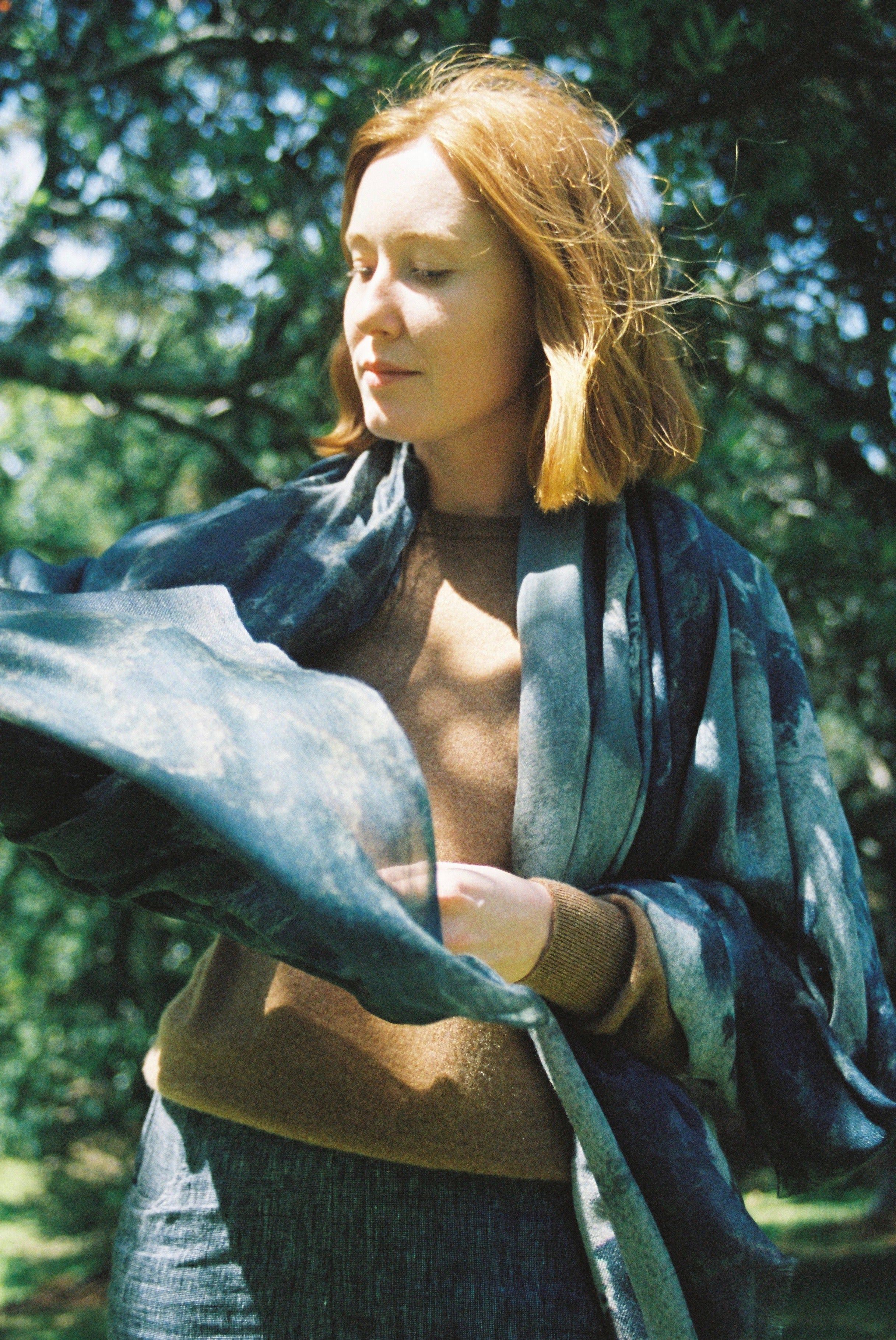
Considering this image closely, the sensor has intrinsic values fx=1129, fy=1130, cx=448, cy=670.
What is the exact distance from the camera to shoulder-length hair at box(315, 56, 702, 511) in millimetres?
1438

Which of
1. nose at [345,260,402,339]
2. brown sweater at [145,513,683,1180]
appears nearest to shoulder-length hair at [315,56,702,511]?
nose at [345,260,402,339]

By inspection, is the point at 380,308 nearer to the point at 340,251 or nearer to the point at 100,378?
the point at 340,251

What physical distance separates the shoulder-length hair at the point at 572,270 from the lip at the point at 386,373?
19cm

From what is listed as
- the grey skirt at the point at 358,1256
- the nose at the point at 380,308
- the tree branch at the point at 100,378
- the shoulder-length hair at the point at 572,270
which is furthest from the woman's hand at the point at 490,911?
the tree branch at the point at 100,378

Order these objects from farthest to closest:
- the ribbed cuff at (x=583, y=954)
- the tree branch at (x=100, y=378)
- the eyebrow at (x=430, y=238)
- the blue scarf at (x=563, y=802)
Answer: the tree branch at (x=100, y=378) < the eyebrow at (x=430, y=238) < the ribbed cuff at (x=583, y=954) < the blue scarf at (x=563, y=802)

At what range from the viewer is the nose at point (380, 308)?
142 cm

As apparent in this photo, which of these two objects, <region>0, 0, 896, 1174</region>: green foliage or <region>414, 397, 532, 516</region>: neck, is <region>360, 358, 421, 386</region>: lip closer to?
<region>414, 397, 532, 516</region>: neck

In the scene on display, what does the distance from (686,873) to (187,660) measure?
71 cm

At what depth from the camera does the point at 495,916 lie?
3.59ft

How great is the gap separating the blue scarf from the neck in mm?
36

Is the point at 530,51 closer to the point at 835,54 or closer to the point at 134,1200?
the point at 835,54

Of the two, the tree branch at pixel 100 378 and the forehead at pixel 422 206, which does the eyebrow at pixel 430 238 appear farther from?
the tree branch at pixel 100 378

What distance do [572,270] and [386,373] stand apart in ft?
0.94

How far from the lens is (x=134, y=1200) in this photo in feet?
4.58
